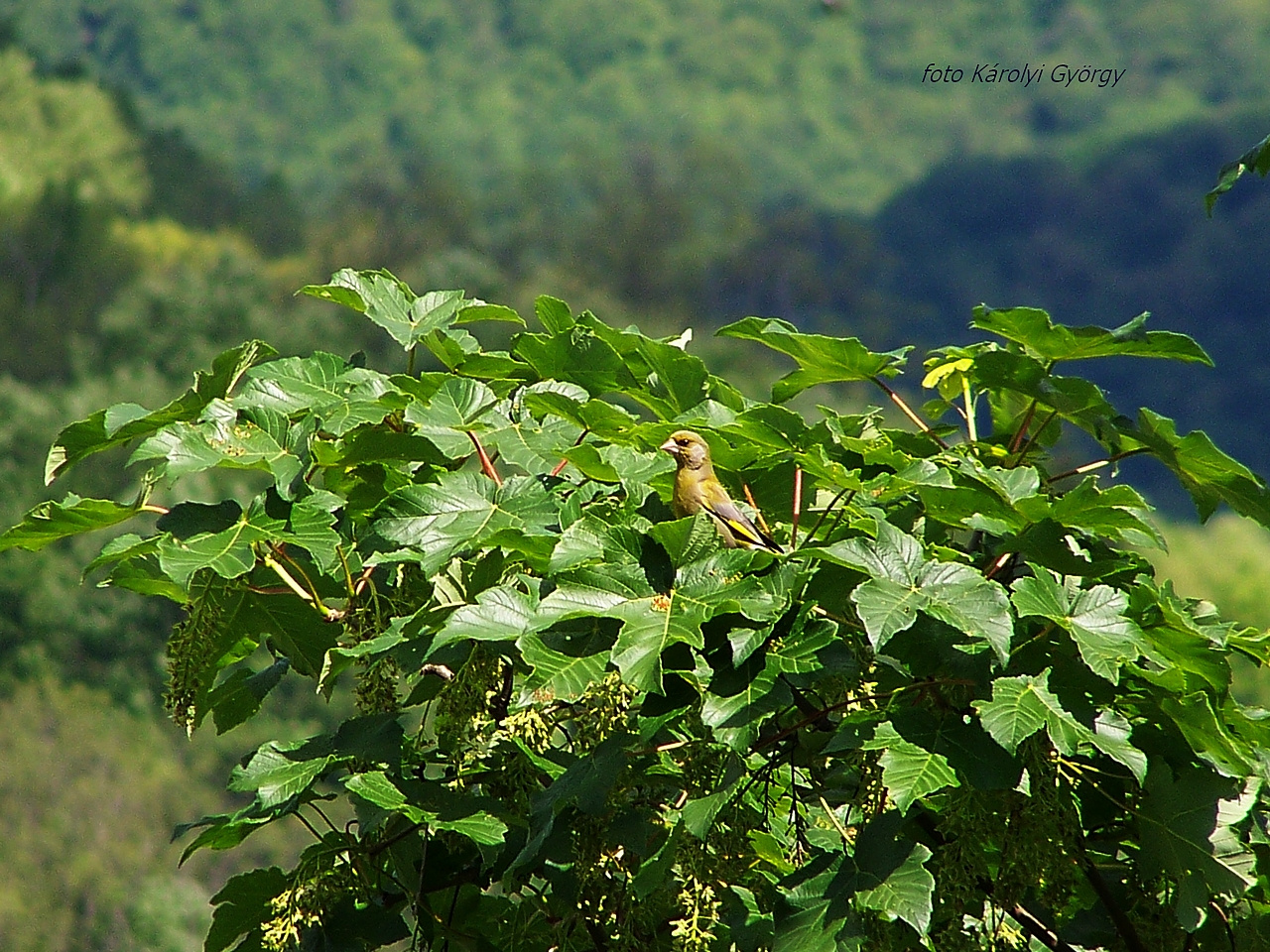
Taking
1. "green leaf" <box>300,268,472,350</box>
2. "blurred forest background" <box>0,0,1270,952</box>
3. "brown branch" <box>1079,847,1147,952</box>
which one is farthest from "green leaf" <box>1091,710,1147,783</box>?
"blurred forest background" <box>0,0,1270,952</box>

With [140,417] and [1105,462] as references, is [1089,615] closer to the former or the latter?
[1105,462]

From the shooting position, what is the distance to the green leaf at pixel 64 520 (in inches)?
72.0

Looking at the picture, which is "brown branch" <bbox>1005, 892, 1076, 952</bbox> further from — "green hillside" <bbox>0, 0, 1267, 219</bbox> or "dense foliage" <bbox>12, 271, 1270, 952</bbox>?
"green hillside" <bbox>0, 0, 1267, 219</bbox>

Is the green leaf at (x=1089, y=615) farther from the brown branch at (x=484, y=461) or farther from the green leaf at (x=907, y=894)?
the brown branch at (x=484, y=461)

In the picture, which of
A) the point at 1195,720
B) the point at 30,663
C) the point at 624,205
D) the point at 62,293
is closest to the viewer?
the point at 1195,720

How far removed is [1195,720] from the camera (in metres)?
1.61

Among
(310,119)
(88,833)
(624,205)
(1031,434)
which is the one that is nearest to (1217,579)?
(88,833)

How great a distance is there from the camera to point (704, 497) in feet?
6.64

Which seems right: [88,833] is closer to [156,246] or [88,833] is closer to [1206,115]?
[156,246]

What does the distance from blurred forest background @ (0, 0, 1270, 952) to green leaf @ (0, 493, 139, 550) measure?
1138 inches

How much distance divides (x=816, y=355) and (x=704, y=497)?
9.2 inches

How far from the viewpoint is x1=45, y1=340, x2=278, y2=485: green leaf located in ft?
6.26

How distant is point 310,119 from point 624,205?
9.92m

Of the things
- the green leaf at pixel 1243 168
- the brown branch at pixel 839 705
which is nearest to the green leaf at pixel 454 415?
the brown branch at pixel 839 705
